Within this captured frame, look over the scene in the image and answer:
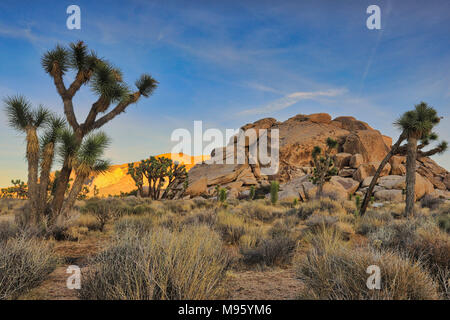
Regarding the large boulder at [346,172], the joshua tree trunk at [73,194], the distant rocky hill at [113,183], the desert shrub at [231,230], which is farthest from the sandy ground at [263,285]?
the distant rocky hill at [113,183]

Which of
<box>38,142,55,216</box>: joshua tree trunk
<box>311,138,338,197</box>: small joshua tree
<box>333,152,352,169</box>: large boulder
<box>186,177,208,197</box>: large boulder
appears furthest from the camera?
<box>333,152,352,169</box>: large boulder

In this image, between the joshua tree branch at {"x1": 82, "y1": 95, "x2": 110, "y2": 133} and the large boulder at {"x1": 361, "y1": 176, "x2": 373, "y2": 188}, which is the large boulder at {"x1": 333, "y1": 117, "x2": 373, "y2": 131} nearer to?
the large boulder at {"x1": 361, "y1": 176, "x2": 373, "y2": 188}

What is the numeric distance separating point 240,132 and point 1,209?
51.0m

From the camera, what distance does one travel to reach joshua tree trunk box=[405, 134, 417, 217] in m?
13.5

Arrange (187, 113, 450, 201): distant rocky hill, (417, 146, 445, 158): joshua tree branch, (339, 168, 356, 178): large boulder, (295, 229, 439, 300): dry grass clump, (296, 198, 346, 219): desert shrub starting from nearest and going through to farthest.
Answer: (295, 229, 439, 300): dry grass clump
(417, 146, 445, 158): joshua tree branch
(296, 198, 346, 219): desert shrub
(187, 113, 450, 201): distant rocky hill
(339, 168, 356, 178): large boulder

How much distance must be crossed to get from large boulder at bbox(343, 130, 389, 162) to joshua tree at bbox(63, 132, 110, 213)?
1894 inches

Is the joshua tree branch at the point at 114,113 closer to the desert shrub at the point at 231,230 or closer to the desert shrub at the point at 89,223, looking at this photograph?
the desert shrub at the point at 89,223

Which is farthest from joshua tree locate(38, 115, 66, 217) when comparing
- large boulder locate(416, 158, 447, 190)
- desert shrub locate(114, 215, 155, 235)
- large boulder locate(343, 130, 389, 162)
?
large boulder locate(416, 158, 447, 190)

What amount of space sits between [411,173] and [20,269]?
1658 centimetres

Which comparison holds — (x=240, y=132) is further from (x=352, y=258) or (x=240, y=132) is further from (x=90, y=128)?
(x=352, y=258)

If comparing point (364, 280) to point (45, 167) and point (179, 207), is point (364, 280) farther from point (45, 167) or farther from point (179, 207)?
point (179, 207)
